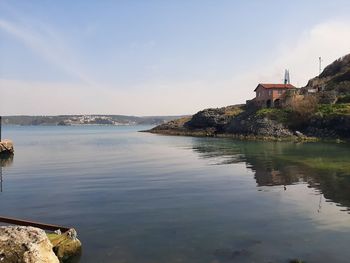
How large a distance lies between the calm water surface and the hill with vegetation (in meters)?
58.1

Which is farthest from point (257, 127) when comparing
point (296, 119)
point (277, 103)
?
point (277, 103)

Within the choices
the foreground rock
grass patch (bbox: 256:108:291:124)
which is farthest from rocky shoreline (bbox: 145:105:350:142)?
the foreground rock

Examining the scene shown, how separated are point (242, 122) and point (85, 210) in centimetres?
10352

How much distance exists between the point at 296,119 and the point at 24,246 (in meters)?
110

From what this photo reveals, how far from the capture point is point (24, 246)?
1412 centimetres

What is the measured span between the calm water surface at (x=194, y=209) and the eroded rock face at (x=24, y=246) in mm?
3091

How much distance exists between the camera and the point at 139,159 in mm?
59844

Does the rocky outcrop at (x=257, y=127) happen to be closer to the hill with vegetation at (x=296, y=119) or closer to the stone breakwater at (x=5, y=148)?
the hill with vegetation at (x=296, y=119)

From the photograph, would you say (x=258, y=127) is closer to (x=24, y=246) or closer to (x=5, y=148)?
(x=5, y=148)

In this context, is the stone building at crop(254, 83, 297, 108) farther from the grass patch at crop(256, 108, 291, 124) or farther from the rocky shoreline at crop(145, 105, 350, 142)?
the grass patch at crop(256, 108, 291, 124)

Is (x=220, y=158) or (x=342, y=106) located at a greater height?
(x=342, y=106)

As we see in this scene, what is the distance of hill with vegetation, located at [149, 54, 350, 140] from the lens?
103m

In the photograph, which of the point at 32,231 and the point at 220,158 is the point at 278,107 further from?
the point at 32,231

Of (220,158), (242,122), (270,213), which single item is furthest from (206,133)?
(270,213)
